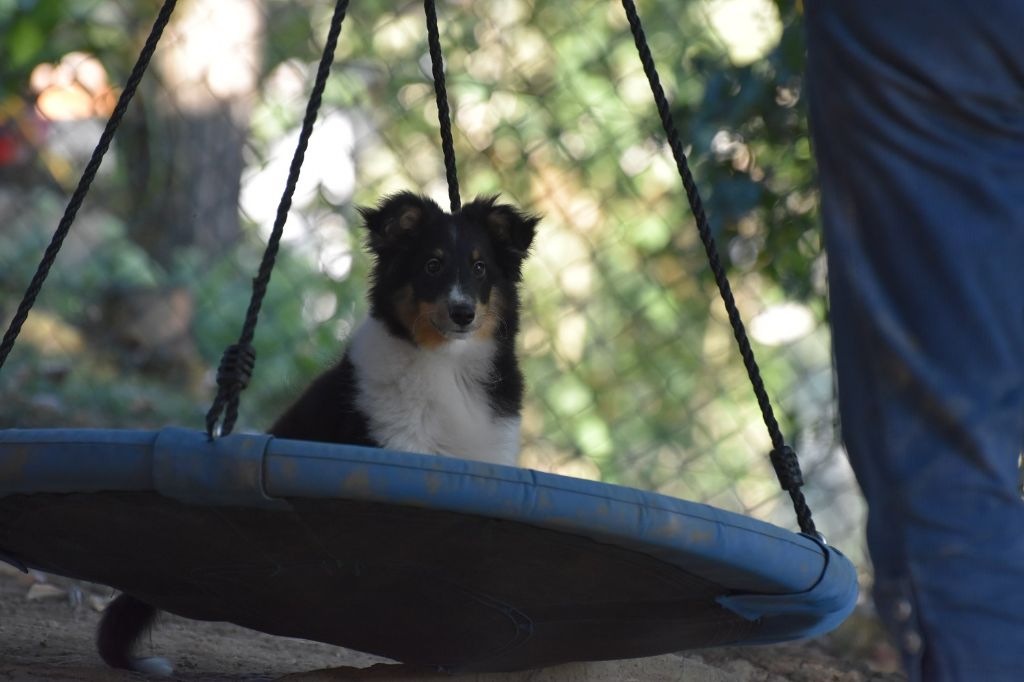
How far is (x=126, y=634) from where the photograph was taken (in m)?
3.06

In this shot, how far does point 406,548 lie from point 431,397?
4.43 feet

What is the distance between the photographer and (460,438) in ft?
11.3

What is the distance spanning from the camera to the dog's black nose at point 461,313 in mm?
3459

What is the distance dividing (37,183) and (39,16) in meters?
1.75

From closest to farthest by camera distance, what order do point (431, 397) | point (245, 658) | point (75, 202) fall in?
point (75, 202), point (245, 658), point (431, 397)

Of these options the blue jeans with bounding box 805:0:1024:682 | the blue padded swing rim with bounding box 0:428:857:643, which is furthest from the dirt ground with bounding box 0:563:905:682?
the blue jeans with bounding box 805:0:1024:682

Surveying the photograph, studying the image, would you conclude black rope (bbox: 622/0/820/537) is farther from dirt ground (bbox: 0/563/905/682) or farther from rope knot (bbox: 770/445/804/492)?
dirt ground (bbox: 0/563/905/682)

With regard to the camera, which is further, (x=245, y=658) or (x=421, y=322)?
(x=421, y=322)

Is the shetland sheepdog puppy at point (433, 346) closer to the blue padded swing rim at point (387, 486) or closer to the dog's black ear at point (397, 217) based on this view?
the dog's black ear at point (397, 217)

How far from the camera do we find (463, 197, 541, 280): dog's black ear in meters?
3.66

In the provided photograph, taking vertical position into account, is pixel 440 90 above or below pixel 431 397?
above

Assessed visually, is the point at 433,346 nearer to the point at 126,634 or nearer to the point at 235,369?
the point at 126,634

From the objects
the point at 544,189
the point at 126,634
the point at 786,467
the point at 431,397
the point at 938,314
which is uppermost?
the point at 544,189

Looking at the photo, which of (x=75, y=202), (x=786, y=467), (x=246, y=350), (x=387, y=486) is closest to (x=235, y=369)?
(x=246, y=350)
